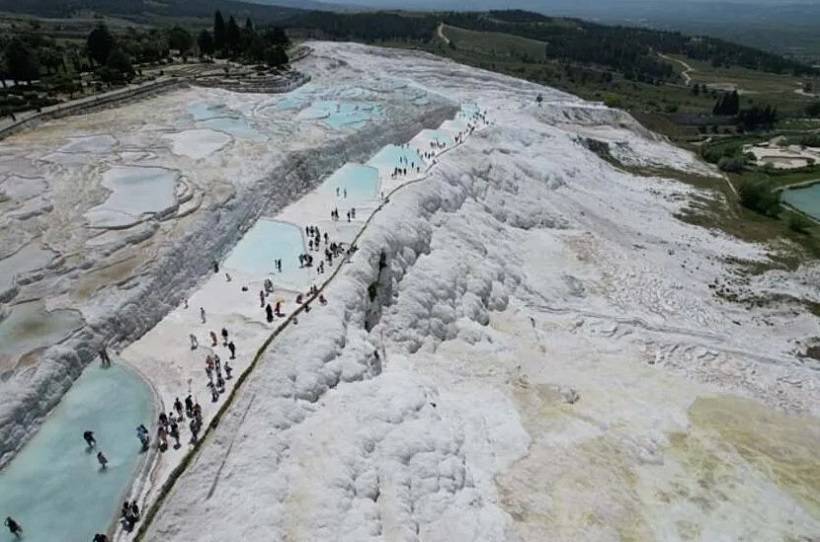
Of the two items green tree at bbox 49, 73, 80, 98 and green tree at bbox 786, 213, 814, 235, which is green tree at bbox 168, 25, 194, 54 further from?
green tree at bbox 786, 213, 814, 235

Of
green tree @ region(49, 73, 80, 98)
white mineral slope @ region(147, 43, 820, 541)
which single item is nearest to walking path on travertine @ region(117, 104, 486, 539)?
white mineral slope @ region(147, 43, 820, 541)

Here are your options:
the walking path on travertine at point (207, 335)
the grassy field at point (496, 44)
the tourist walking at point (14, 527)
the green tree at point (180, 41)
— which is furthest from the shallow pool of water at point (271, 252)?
the grassy field at point (496, 44)

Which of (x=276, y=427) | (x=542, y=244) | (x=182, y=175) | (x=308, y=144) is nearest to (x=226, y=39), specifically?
(x=308, y=144)

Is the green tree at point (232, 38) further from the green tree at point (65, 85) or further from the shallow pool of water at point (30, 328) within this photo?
the shallow pool of water at point (30, 328)

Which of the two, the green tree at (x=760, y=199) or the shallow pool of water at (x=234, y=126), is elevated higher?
the shallow pool of water at (x=234, y=126)

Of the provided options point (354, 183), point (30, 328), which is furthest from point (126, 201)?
point (354, 183)

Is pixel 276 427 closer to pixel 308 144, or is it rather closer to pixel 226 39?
pixel 308 144

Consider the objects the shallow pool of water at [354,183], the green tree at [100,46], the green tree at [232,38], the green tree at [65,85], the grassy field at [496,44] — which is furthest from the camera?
the grassy field at [496,44]
